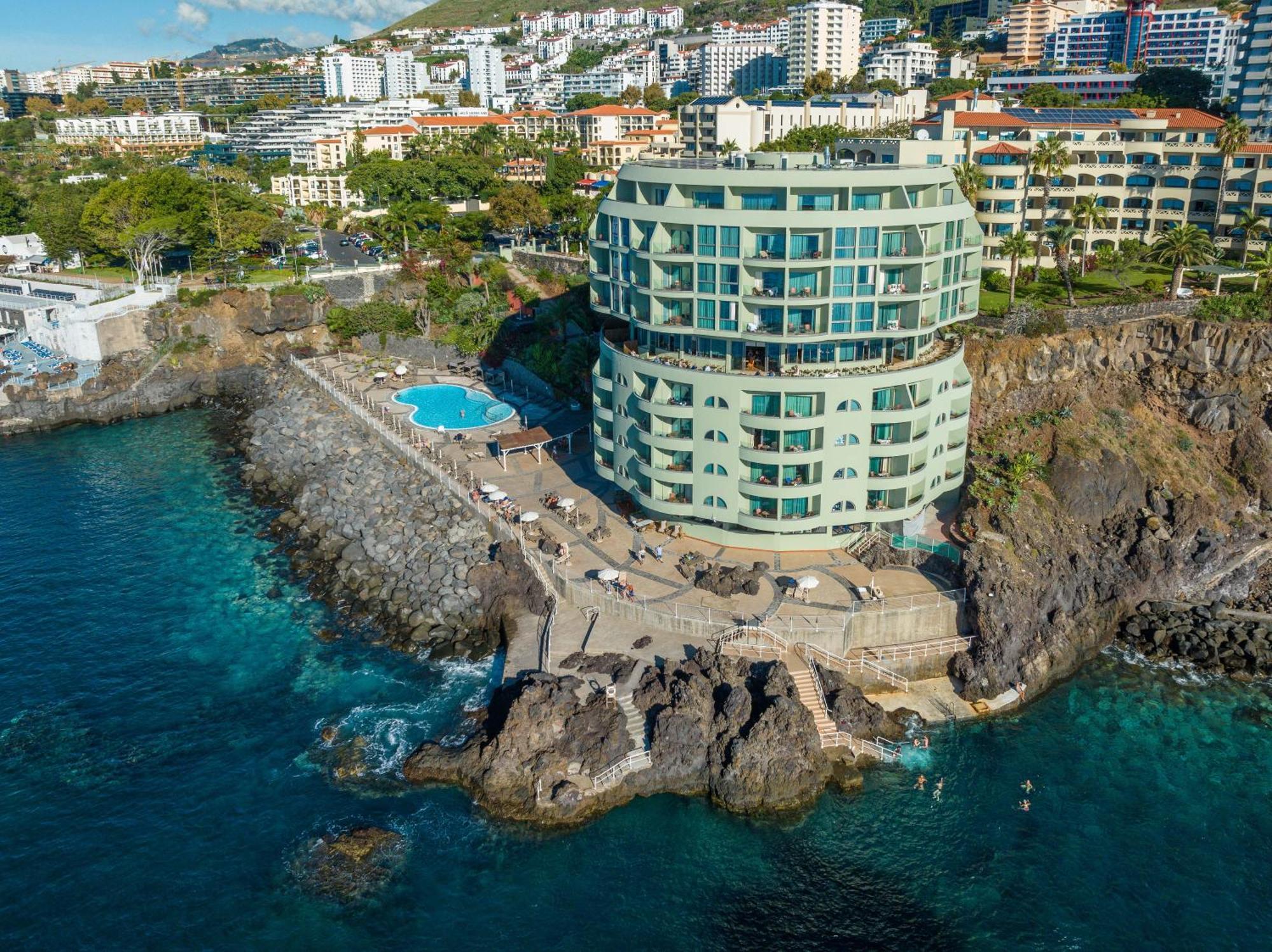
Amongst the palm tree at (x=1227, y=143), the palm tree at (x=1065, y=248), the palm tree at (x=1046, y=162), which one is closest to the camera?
the palm tree at (x=1065, y=248)

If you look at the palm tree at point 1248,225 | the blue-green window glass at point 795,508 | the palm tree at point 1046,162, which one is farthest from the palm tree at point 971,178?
the blue-green window glass at point 795,508

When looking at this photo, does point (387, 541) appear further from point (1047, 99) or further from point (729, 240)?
point (1047, 99)

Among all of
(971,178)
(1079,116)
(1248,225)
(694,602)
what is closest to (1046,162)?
(971,178)

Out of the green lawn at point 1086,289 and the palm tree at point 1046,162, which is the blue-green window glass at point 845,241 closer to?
the green lawn at point 1086,289

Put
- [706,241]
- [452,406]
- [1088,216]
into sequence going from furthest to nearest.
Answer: [452,406] → [1088,216] → [706,241]

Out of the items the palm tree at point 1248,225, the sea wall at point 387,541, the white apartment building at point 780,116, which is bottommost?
the sea wall at point 387,541

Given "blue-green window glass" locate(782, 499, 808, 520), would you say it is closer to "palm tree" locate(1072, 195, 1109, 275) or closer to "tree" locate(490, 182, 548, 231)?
"palm tree" locate(1072, 195, 1109, 275)
